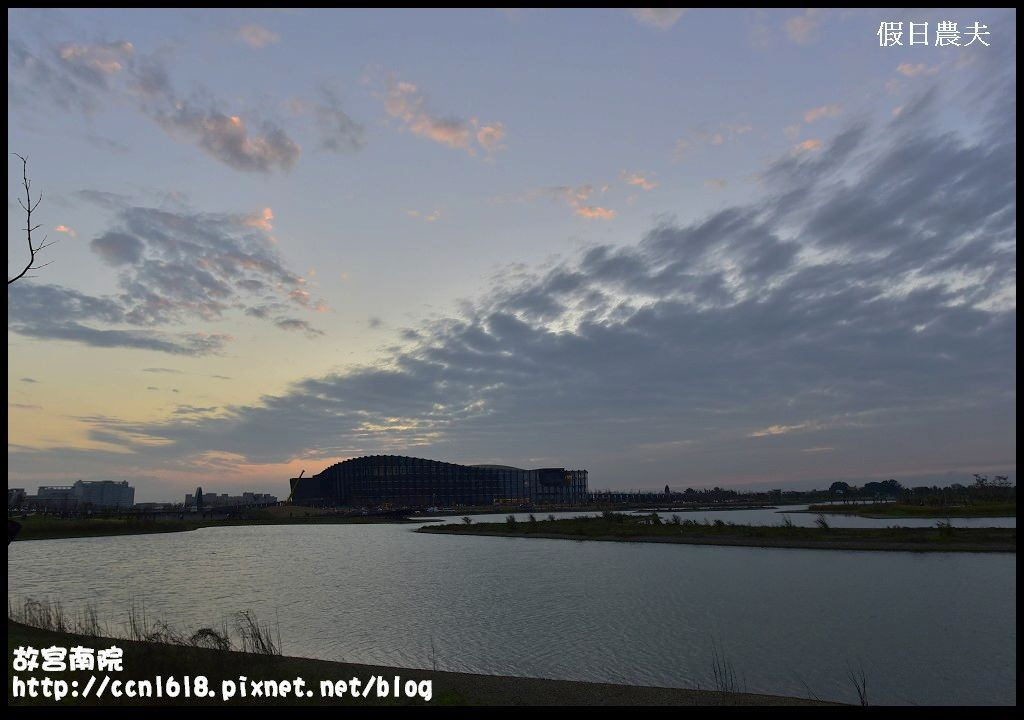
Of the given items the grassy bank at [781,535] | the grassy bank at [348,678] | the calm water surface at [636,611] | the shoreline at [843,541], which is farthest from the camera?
the grassy bank at [781,535]

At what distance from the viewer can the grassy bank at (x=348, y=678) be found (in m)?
18.5

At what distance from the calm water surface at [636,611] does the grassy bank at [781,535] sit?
5560 millimetres

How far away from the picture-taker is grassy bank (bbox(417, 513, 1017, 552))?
223 ft

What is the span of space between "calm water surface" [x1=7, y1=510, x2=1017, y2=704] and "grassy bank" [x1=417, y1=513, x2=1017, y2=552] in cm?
556

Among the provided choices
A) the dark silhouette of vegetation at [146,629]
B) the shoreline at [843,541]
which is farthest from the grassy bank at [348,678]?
the shoreline at [843,541]

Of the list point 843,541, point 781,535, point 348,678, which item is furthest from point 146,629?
point 781,535

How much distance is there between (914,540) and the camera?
233 feet

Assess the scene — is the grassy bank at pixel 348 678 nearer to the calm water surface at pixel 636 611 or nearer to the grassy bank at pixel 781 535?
the calm water surface at pixel 636 611

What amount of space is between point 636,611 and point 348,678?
2100 cm

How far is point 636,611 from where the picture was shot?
37625 mm

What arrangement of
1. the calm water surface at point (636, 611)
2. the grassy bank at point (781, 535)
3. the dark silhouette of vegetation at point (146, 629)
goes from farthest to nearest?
the grassy bank at point (781, 535)
the dark silhouette of vegetation at point (146, 629)
the calm water surface at point (636, 611)

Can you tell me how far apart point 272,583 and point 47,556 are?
52.1m

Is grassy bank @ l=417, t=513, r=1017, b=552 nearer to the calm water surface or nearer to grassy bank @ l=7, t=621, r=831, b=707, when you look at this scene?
the calm water surface

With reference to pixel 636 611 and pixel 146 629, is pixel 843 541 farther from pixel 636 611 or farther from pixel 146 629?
pixel 146 629
